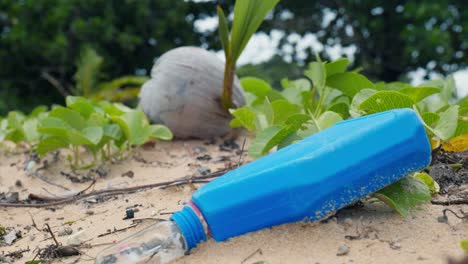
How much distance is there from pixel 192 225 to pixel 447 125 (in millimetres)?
501

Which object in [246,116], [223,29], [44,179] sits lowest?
[44,179]

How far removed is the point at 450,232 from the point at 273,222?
28 centimetres

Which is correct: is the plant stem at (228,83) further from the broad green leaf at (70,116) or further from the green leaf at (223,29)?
the broad green leaf at (70,116)

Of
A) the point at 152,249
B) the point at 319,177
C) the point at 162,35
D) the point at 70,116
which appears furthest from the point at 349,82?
the point at 162,35

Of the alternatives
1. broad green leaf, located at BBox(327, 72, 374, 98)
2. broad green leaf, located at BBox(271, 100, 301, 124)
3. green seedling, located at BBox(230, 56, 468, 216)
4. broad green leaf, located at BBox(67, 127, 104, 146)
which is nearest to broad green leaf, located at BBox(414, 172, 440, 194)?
green seedling, located at BBox(230, 56, 468, 216)

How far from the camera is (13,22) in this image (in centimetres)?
622

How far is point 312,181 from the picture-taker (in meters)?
0.78

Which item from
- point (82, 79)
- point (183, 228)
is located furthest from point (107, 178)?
point (82, 79)

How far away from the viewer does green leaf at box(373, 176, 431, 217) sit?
2.80 feet

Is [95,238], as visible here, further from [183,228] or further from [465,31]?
[465,31]

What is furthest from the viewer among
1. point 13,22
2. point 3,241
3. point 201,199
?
point 13,22

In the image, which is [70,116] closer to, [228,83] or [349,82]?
[228,83]

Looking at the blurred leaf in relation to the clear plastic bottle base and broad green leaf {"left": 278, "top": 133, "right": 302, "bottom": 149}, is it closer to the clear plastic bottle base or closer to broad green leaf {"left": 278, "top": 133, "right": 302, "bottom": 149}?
broad green leaf {"left": 278, "top": 133, "right": 302, "bottom": 149}

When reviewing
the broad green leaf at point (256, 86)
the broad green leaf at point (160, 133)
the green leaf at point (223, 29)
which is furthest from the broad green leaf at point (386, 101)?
the broad green leaf at point (256, 86)
